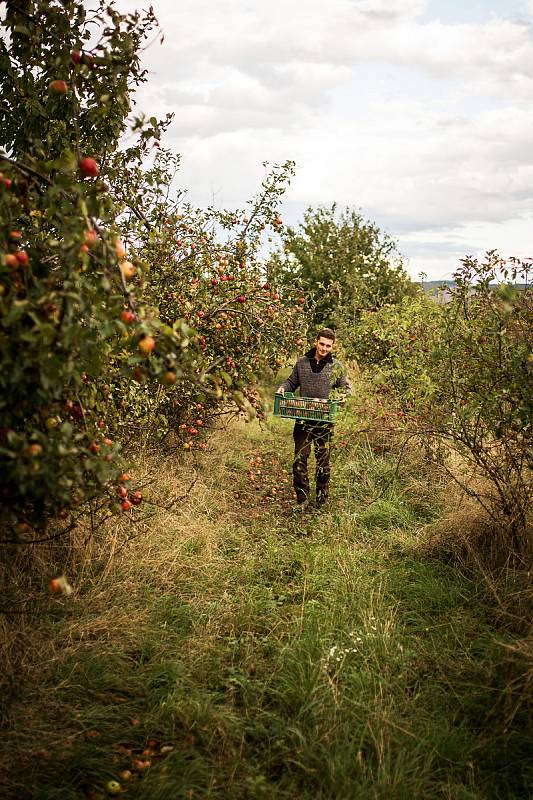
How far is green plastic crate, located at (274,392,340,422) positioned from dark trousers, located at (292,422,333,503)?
17cm

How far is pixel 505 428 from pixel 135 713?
274cm

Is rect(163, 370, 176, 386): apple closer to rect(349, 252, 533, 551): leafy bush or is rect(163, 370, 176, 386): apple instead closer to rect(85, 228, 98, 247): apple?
rect(85, 228, 98, 247): apple

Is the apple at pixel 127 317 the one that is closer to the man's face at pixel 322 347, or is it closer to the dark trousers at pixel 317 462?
the dark trousers at pixel 317 462

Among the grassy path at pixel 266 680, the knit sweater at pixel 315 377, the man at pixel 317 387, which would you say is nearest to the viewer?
the grassy path at pixel 266 680

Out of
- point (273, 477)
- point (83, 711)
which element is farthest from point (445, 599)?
point (273, 477)

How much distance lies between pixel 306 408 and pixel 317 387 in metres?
0.44

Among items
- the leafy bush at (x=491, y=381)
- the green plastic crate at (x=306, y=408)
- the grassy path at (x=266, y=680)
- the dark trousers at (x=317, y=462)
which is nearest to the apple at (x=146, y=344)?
the grassy path at (x=266, y=680)

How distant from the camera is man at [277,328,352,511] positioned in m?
5.77

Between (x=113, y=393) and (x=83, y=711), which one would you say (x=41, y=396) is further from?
(x=113, y=393)

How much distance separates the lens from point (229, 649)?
325cm

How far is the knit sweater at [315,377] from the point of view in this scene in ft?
19.3

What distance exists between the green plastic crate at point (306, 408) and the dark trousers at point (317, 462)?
0.17m

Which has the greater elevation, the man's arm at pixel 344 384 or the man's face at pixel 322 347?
the man's face at pixel 322 347

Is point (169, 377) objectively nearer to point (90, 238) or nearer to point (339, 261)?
point (90, 238)
